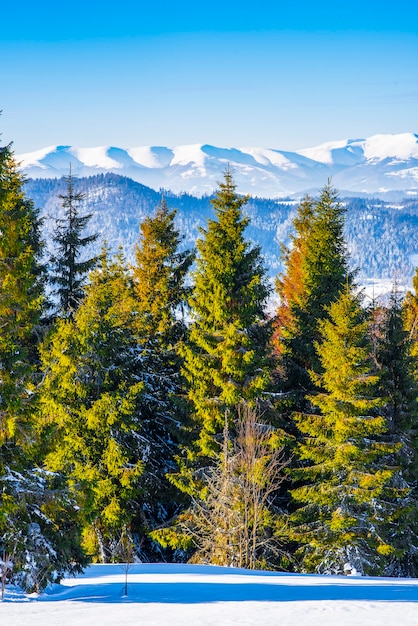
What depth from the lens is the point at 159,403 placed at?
25156 millimetres

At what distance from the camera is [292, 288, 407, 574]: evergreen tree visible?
66.6 feet

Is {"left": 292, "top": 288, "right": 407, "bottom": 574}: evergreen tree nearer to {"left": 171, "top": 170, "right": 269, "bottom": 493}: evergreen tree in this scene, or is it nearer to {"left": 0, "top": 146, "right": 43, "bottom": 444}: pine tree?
{"left": 171, "top": 170, "right": 269, "bottom": 493}: evergreen tree

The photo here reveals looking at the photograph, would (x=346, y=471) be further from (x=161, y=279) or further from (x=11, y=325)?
(x=11, y=325)

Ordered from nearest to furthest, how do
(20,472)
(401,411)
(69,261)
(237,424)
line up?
(20,472) < (237,424) < (401,411) < (69,261)

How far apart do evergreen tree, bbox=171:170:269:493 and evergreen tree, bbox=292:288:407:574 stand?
2374 mm

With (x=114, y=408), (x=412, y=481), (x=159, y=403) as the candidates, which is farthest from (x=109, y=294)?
(x=412, y=481)

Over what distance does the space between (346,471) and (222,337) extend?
5.83 m

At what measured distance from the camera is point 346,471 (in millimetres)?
20938

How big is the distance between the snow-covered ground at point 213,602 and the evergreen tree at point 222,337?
8.15 m

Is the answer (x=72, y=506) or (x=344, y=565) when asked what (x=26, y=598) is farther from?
(x=344, y=565)

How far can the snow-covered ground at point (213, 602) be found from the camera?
899 cm

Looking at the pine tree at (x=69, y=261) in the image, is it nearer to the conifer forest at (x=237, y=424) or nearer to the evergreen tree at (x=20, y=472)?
the conifer forest at (x=237, y=424)

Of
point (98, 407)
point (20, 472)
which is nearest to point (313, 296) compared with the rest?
point (98, 407)

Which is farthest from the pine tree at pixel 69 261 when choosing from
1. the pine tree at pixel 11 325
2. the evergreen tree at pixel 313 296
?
the pine tree at pixel 11 325
